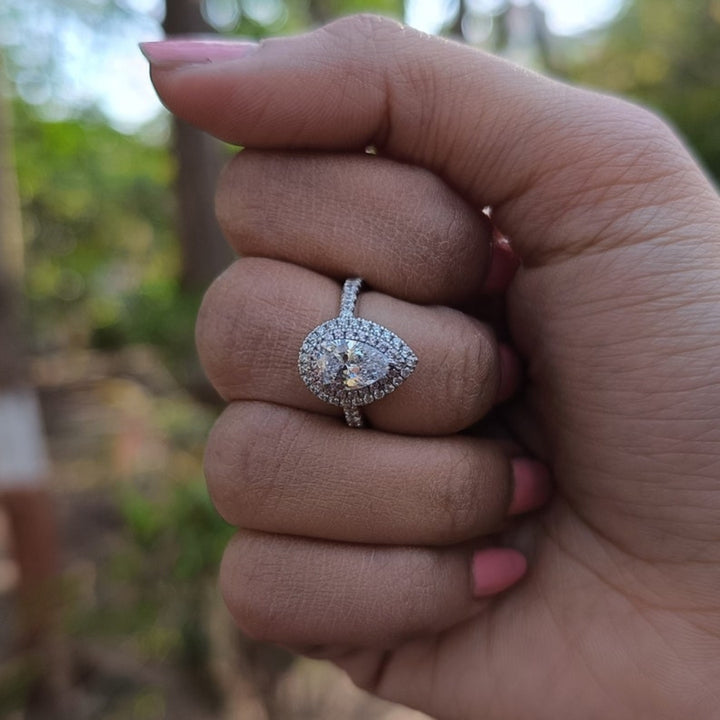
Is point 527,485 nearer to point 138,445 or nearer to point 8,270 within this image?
point 8,270

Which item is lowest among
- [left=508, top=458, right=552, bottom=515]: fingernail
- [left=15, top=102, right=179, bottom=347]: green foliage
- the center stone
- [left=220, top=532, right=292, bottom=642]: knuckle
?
[left=15, top=102, right=179, bottom=347]: green foliage

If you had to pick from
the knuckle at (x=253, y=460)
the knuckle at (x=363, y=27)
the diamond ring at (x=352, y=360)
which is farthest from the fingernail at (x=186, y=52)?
the knuckle at (x=253, y=460)

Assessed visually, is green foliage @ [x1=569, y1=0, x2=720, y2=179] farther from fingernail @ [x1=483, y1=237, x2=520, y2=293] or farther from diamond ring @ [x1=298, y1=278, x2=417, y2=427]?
diamond ring @ [x1=298, y1=278, x2=417, y2=427]

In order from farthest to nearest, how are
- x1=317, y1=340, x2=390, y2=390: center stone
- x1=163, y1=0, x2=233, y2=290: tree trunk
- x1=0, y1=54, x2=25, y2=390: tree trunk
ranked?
x1=163, y1=0, x2=233, y2=290: tree trunk → x1=0, y1=54, x2=25, y2=390: tree trunk → x1=317, y1=340, x2=390, y2=390: center stone

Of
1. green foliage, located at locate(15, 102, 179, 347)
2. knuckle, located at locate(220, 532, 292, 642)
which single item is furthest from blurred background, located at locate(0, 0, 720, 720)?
knuckle, located at locate(220, 532, 292, 642)

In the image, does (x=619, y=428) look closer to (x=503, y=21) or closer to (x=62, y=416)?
(x=503, y=21)

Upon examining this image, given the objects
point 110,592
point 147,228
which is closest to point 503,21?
point 110,592

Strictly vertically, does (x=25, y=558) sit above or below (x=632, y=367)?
below
